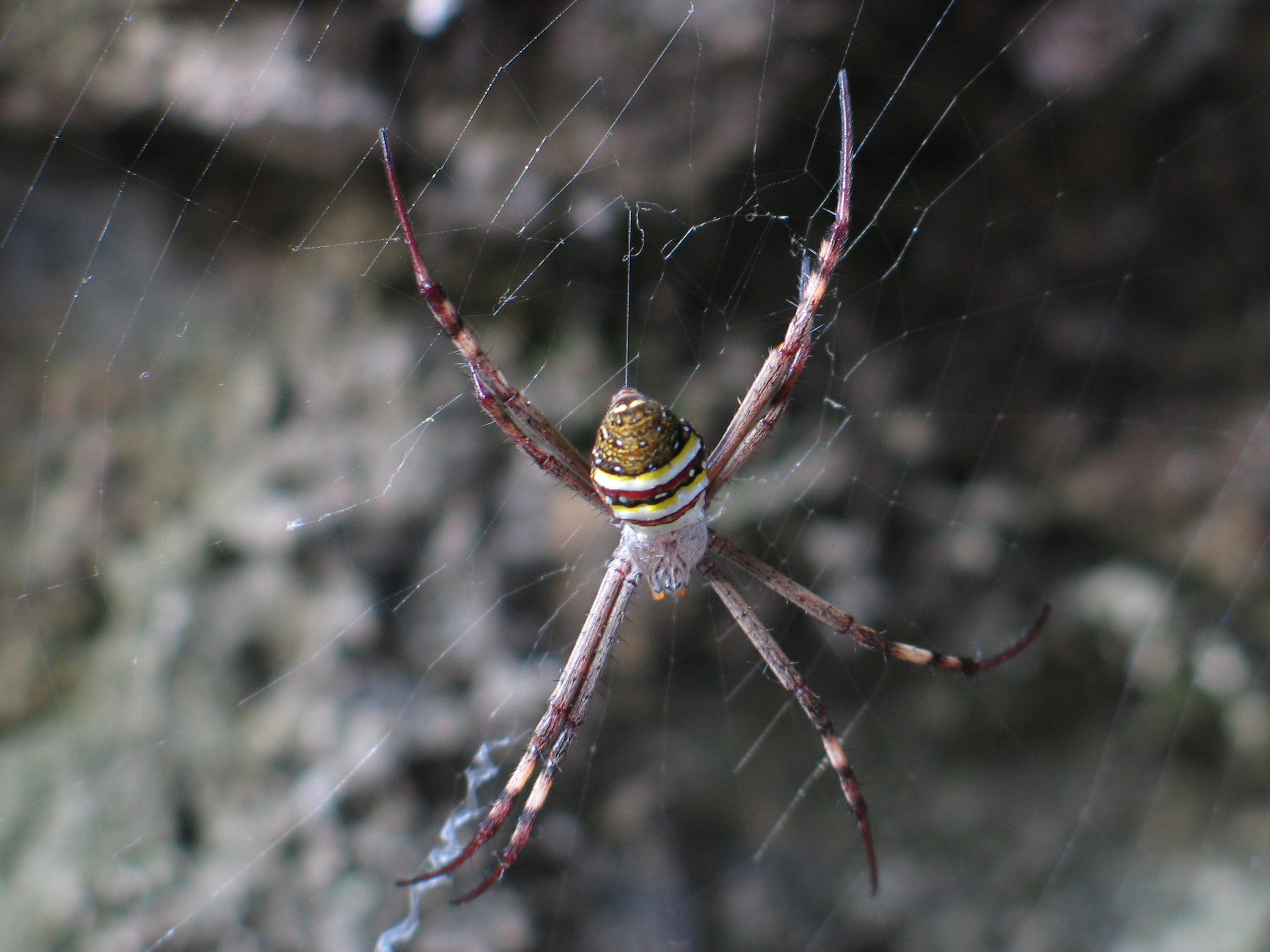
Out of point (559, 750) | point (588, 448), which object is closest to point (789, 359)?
point (559, 750)

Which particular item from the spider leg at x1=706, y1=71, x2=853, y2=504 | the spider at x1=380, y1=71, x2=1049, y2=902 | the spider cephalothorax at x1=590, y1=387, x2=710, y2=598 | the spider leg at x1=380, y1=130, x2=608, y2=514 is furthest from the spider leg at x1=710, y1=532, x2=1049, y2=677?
the spider leg at x1=380, y1=130, x2=608, y2=514

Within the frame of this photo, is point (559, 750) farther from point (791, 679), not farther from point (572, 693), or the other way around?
point (791, 679)

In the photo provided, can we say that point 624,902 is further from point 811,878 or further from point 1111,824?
point 1111,824

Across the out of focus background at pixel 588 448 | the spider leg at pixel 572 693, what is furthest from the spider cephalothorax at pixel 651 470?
the out of focus background at pixel 588 448

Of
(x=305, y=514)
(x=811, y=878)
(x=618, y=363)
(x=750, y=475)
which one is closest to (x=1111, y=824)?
A: (x=811, y=878)

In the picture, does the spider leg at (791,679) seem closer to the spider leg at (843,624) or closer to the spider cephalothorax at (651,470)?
the spider leg at (843,624)
